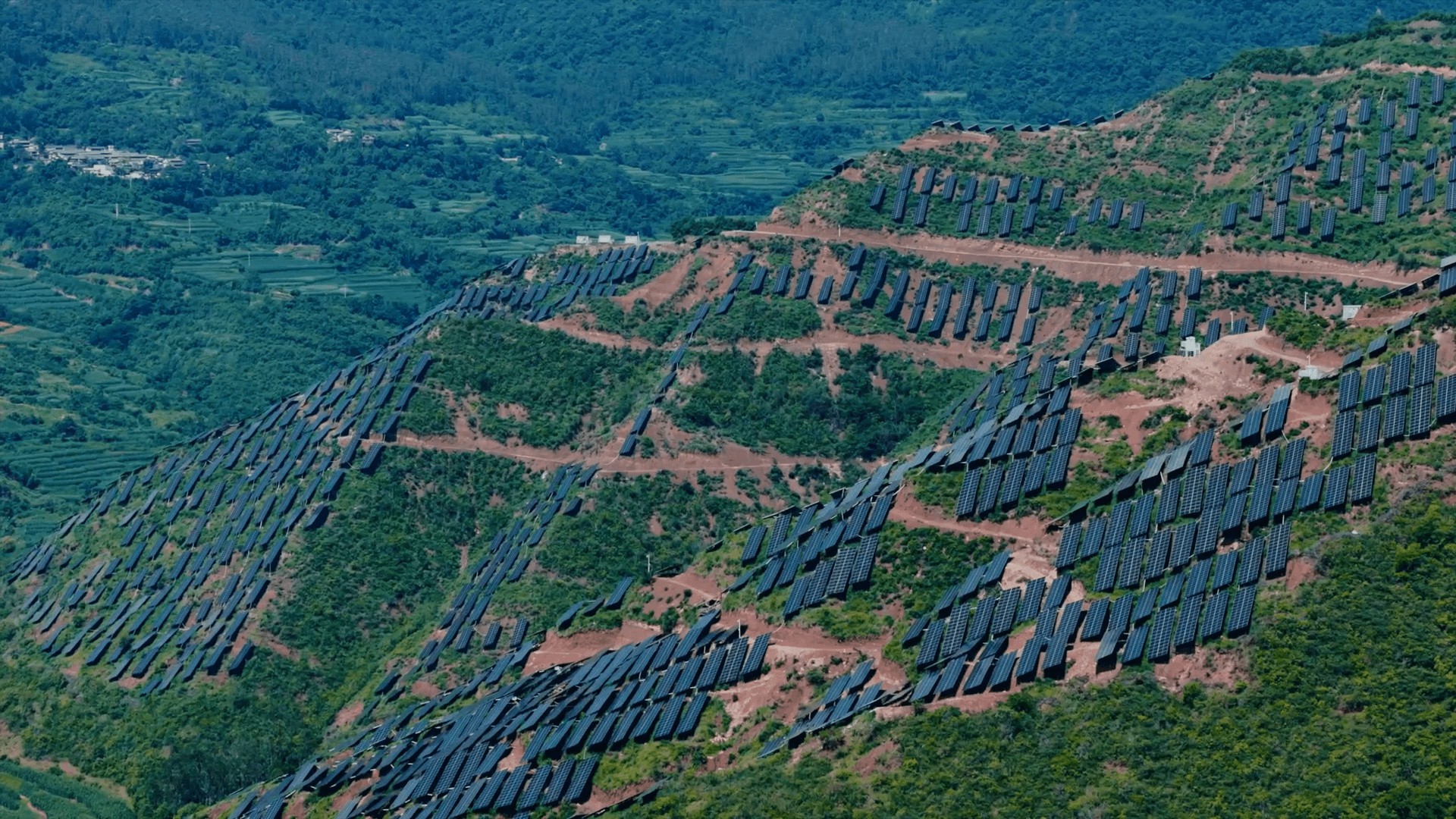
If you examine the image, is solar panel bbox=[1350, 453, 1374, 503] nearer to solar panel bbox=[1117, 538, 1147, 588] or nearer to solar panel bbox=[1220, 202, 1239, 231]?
solar panel bbox=[1117, 538, 1147, 588]

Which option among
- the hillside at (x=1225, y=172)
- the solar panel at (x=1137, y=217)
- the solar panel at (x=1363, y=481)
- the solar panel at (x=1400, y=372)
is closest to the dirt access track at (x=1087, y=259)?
the hillside at (x=1225, y=172)

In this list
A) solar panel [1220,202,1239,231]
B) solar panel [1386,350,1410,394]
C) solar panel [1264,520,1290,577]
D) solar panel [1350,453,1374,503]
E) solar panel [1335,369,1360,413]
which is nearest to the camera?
solar panel [1264,520,1290,577]

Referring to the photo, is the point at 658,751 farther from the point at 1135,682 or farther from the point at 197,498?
the point at 197,498

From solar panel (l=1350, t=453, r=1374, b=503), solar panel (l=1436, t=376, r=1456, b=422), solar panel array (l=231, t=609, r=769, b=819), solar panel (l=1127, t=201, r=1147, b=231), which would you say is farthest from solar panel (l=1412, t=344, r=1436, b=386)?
solar panel (l=1127, t=201, r=1147, b=231)

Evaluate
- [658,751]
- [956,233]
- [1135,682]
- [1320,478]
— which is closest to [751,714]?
[658,751]

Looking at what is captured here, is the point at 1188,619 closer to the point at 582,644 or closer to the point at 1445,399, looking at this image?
the point at 1445,399

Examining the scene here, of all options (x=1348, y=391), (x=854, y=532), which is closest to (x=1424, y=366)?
(x=1348, y=391)
